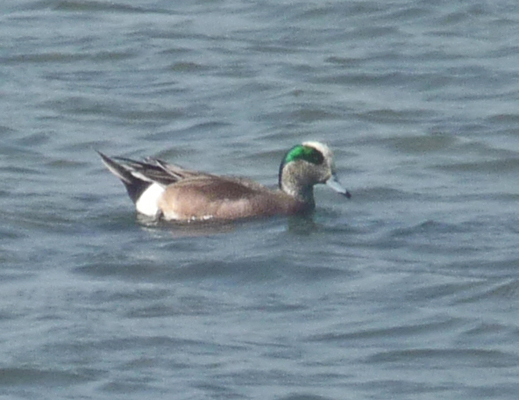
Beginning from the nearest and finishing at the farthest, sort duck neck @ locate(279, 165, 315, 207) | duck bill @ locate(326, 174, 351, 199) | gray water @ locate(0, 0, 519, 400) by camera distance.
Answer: gray water @ locate(0, 0, 519, 400)
duck bill @ locate(326, 174, 351, 199)
duck neck @ locate(279, 165, 315, 207)

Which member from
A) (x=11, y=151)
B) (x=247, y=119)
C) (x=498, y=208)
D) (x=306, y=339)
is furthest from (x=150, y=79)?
(x=306, y=339)

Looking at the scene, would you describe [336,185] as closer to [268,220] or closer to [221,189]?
[268,220]

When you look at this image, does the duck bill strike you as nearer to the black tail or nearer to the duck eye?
the duck eye

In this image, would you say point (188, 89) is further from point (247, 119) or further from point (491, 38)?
point (491, 38)

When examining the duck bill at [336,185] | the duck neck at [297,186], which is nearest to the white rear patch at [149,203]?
the duck neck at [297,186]

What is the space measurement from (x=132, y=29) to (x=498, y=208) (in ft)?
22.5

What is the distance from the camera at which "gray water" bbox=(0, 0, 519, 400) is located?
26.7 feet

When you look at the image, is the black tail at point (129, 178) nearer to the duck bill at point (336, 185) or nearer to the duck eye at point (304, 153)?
the duck eye at point (304, 153)

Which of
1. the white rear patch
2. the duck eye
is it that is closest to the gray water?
the white rear patch

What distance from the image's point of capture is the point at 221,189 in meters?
11.5

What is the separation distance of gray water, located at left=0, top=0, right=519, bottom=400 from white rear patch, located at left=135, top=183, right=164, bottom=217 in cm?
14

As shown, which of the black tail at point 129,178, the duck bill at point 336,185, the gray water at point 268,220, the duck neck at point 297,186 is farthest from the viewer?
the duck neck at point 297,186

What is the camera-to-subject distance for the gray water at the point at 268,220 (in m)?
8.15

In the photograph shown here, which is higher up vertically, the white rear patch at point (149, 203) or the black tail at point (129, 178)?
the black tail at point (129, 178)
